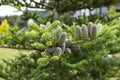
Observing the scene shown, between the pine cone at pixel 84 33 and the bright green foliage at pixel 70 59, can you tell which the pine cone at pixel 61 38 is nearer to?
the bright green foliage at pixel 70 59

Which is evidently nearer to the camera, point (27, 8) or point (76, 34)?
point (76, 34)

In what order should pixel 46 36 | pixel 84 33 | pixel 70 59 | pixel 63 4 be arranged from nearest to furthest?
pixel 46 36
pixel 84 33
pixel 70 59
pixel 63 4

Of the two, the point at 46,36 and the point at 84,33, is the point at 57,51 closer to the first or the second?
the point at 46,36

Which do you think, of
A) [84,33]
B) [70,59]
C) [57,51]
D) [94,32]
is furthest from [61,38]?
[70,59]

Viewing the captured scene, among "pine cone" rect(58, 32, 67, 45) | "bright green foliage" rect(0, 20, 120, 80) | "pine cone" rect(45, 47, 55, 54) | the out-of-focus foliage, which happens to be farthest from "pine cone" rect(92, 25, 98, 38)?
the out-of-focus foliage

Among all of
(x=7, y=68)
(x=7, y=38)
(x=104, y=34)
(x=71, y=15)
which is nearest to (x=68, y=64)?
(x=104, y=34)

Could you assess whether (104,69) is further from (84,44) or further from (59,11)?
(59,11)

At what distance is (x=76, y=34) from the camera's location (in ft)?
11.2

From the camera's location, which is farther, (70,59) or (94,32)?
(70,59)

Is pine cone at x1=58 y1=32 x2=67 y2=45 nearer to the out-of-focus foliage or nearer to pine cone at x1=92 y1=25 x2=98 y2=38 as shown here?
pine cone at x1=92 y1=25 x2=98 y2=38

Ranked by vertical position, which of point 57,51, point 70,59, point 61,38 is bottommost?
point 70,59

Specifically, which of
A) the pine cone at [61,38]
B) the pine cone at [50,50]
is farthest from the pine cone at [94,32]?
the pine cone at [50,50]

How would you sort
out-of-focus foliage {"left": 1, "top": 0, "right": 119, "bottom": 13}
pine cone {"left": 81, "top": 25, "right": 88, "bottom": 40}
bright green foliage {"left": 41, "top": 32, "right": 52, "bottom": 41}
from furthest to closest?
out-of-focus foliage {"left": 1, "top": 0, "right": 119, "bottom": 13}
pine cone {"left": 81, "top": 25, "right": 88, "bottom": 40}
bright green foliage {"left": 41, "top": 32, "right": 52, "bottom": 41}

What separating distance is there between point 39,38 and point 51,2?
107 inches
